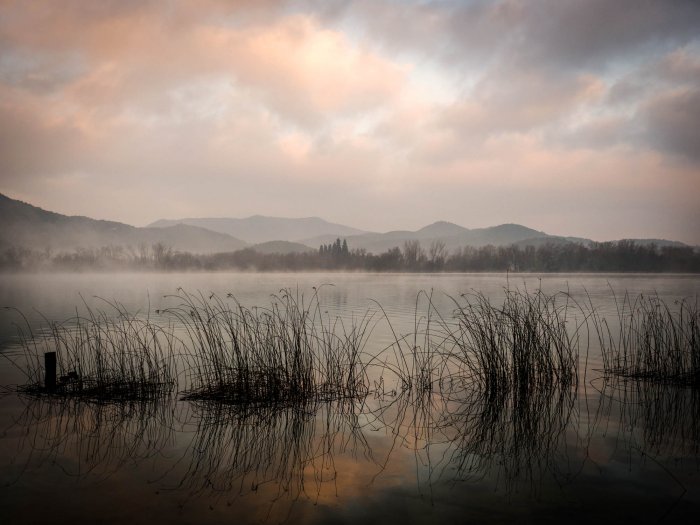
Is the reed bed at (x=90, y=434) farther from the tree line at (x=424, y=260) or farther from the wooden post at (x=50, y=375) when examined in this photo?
the tree line at (x=424, y=260)

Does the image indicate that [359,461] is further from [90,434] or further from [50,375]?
[50,375]

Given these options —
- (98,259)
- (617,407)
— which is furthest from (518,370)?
A: (98,259)

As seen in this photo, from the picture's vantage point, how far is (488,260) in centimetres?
13338

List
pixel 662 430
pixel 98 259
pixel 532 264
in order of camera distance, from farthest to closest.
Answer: pixel 98 259 → pixel 532 264 → pixel 662 430

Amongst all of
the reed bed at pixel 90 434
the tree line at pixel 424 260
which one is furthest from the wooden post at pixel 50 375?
the tree line at pixel 424 260

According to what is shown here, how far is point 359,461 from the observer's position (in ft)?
21.1

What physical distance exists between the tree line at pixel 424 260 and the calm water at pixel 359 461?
101 m

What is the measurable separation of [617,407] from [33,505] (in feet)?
29.0

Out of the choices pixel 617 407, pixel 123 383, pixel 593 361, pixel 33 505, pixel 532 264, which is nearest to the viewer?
pixel 33 505

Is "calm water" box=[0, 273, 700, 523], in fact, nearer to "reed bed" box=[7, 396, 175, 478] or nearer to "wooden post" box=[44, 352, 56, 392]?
"reed bed" box=[7, 396, 175, 478]

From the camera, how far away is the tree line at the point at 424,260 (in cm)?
11412

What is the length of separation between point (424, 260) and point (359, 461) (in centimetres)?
13656

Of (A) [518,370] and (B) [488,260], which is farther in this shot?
(B) [488,260]

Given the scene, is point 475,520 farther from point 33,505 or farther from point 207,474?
point 33,505
